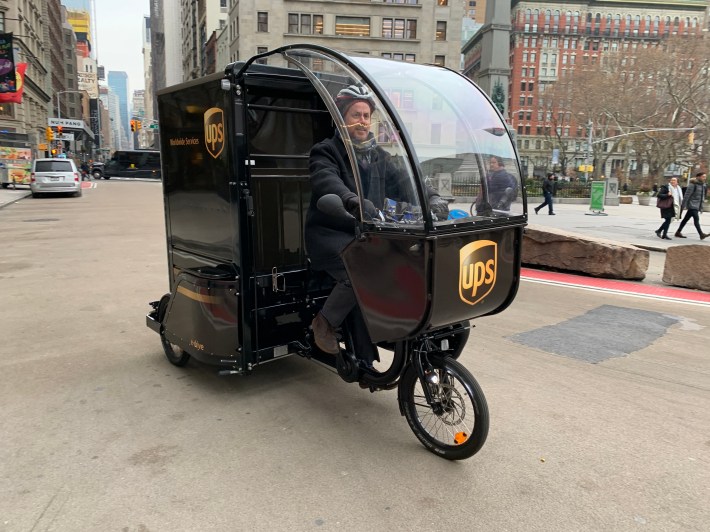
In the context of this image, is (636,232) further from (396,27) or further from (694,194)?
(396,27)

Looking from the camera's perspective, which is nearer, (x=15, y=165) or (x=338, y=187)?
(x=338, y=187)

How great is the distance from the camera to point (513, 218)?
10.8 feet

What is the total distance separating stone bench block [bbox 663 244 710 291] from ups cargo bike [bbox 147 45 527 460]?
23.1 ft

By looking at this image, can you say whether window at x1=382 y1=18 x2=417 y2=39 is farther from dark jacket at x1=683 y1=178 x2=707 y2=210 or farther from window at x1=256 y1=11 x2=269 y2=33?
dark jacket at x1=683 y1=178 x2=707 y2=210

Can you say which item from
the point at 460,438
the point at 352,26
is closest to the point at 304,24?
the point at 352,26

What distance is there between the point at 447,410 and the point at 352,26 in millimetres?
57482

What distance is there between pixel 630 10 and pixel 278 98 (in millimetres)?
135419

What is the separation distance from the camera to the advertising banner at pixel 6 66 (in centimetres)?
2744

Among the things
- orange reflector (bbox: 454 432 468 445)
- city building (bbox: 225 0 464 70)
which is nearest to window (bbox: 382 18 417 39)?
city building (bbox: 225 0 464 70)

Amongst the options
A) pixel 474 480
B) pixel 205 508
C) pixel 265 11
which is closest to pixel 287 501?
pixel 205 508

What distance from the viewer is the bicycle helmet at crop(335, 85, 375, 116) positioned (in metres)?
3.02

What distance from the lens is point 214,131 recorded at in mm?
3902

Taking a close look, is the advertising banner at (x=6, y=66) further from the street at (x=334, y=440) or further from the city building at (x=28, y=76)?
the street at (x=334, y=440)

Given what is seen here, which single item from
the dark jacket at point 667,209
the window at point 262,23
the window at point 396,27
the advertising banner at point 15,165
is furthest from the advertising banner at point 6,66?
the window at point 396,27
